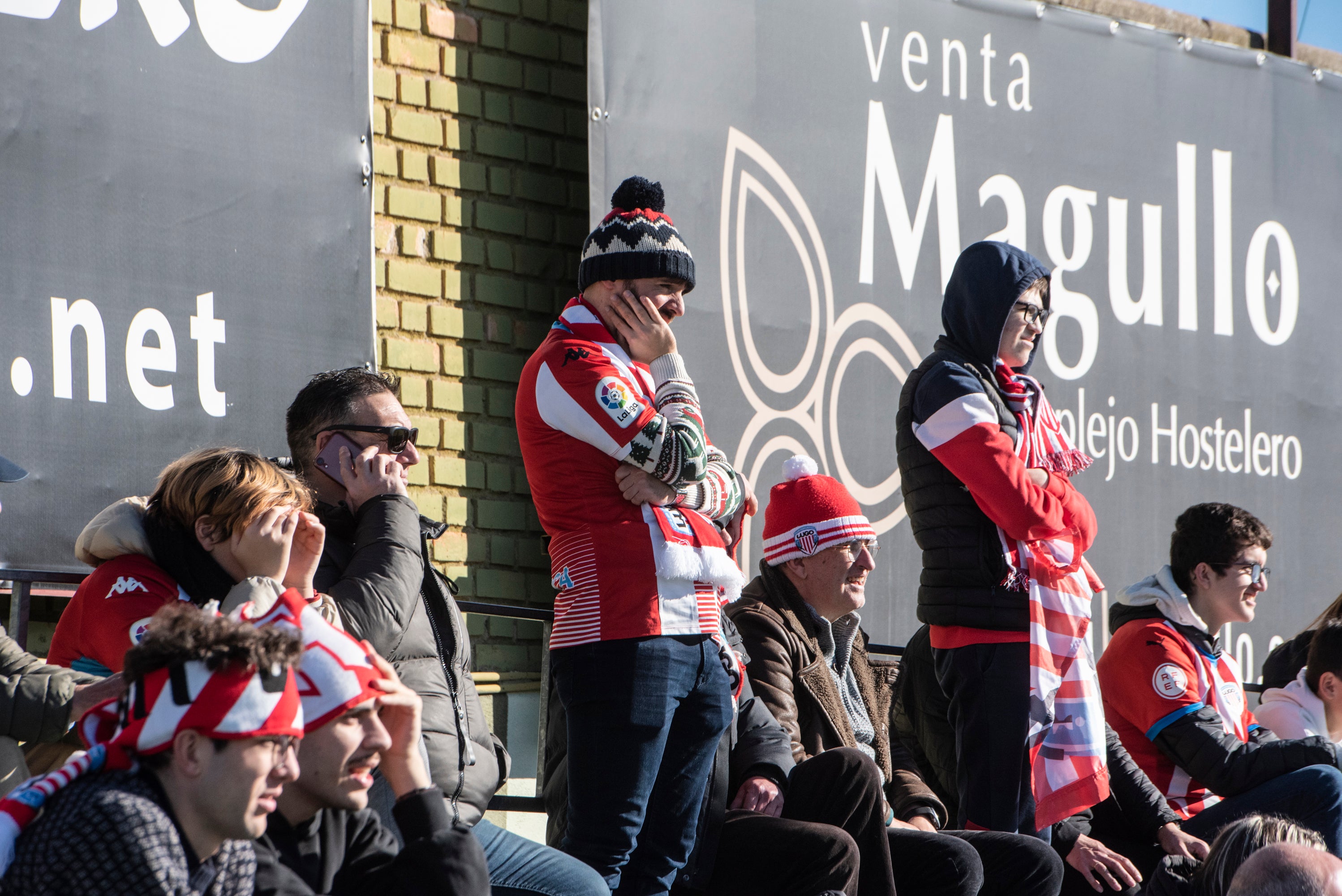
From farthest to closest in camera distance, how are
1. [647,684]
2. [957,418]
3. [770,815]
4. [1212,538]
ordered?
[1212,538]
[957,418]
[770,815]
[647,684]

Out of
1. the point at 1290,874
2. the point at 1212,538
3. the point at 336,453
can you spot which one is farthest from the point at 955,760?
the point at 336,453

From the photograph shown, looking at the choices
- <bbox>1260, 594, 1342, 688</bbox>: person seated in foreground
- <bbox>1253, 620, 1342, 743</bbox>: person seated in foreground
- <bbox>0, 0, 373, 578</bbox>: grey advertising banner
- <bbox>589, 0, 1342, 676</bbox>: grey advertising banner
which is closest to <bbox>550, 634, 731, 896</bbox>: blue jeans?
<bbox>0, 0, 373, 578</bbox>: grey advertising banner

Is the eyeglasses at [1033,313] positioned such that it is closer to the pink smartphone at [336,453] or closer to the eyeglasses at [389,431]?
the eyeglasses at [389,431]

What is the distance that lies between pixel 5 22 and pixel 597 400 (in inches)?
82.2

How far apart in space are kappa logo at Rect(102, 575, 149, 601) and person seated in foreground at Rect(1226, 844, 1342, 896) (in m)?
2.03

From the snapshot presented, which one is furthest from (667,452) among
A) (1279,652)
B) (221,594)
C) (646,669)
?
(1279,652)

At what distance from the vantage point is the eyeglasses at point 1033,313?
12.4 ft

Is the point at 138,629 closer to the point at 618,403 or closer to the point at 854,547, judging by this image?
the point at 618,403

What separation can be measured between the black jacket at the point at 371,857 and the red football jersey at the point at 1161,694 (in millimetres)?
2573

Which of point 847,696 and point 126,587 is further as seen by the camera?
point 847,696

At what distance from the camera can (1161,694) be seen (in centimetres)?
430

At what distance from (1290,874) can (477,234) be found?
3256mm

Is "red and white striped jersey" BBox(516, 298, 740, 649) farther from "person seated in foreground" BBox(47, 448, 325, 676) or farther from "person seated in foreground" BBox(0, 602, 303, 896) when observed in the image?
"person seated in foreground" BBox(0, 602, 303, 896)

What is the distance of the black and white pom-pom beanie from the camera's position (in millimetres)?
3256
